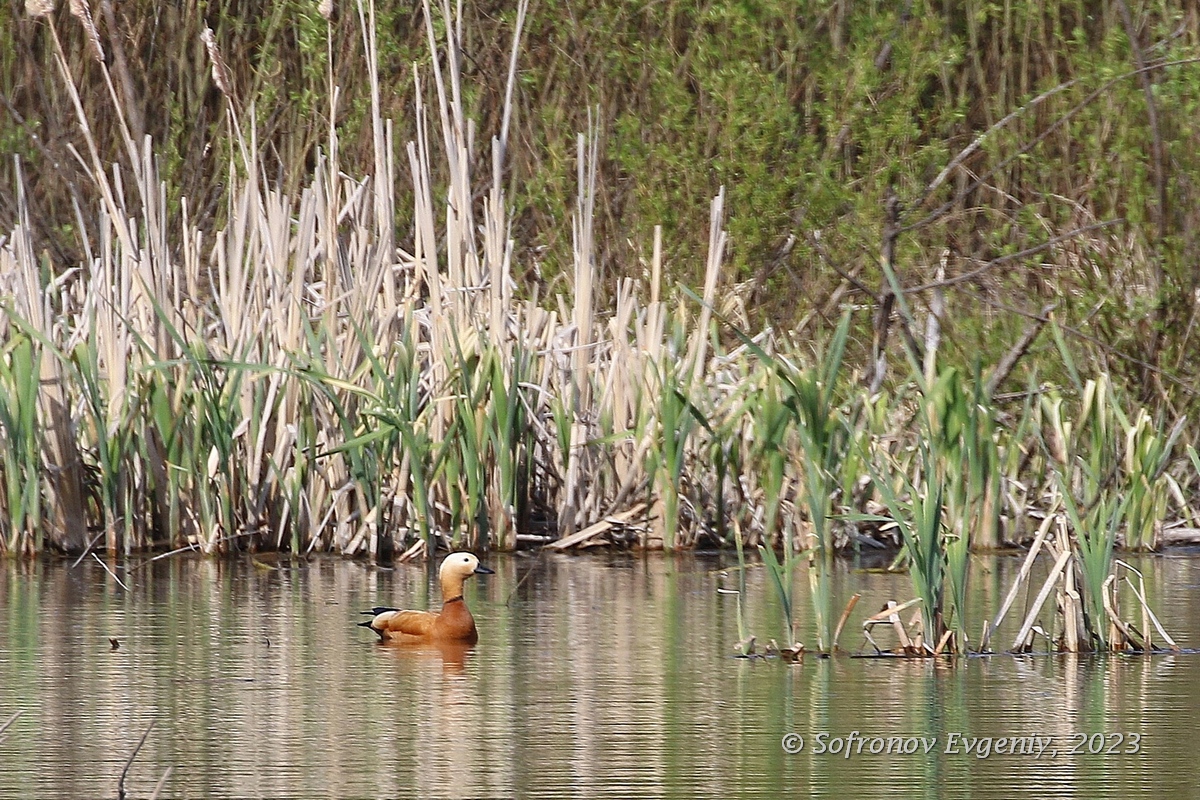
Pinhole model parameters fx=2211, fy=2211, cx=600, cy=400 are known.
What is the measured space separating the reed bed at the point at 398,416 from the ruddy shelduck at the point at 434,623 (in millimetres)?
1694

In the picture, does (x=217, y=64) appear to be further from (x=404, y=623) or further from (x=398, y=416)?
(x=404, y=623)

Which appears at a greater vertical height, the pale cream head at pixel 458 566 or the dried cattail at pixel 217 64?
the dried cattail at pixel 217 64

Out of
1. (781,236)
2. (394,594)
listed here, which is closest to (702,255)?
(781,236)

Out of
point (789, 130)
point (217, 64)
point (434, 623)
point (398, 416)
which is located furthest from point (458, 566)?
point (789, 130)

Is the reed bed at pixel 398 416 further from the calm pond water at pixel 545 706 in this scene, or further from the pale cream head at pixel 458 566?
the pale cream head at pixel 458 566

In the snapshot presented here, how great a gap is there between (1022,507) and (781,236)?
2.83m

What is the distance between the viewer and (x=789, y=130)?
10.8m

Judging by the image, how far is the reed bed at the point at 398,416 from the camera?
771 cm

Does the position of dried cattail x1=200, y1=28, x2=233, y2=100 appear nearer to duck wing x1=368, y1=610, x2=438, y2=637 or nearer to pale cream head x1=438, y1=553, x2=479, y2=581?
pale cream head x1=438, y1=553, x2=479, y2=581

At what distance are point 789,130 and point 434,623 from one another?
5.57 meters

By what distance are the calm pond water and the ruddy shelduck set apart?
65mm

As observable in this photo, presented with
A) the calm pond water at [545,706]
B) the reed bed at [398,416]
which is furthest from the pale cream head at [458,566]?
the reed bed at [398,416]

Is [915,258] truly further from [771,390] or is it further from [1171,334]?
[771,390]

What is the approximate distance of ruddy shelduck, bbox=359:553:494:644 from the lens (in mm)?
5684
